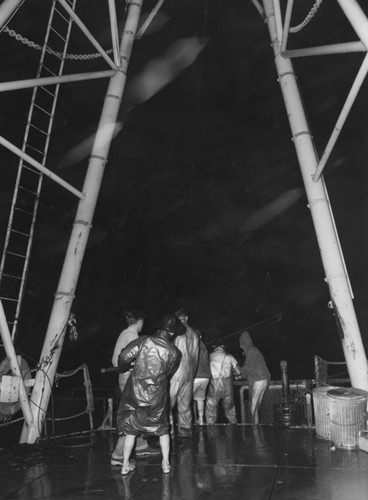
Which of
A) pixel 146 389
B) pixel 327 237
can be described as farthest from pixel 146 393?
pixel 327 237

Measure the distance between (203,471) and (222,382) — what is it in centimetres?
361

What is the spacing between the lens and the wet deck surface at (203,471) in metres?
4.74

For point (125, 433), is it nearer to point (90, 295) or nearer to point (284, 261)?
point (90, 295)

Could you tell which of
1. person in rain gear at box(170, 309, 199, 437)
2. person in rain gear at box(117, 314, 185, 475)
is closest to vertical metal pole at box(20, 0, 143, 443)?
person in rain gear at box(170, 309, 199, 437)

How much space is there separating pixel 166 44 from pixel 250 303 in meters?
9.81

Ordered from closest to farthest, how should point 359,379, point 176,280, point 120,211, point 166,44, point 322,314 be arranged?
point 359,379
point 166,44
point 120,211
point 176,280
point 322,314

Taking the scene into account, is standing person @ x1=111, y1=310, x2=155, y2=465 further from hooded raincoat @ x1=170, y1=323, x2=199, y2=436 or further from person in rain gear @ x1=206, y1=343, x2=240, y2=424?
person in rain gear @ x1=206, y1=343, x2=240, y2=424

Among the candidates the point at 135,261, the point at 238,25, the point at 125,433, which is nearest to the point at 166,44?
the point at 238,25

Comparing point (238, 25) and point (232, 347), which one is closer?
point (238, 25)

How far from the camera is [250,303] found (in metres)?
18.6

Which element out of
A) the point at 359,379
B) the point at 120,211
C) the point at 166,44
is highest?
the point at 166,44

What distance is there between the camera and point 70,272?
27.3 feet

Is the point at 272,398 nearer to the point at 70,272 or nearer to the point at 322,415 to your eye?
the point at 322,415

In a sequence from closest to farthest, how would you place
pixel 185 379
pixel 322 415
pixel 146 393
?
pixel 146 393, pixel 322 415, pixel 185 379
